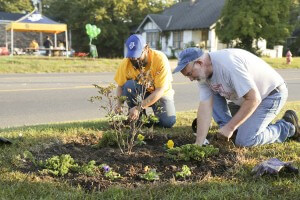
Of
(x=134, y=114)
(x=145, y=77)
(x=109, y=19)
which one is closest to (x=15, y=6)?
(x=109, y=19)

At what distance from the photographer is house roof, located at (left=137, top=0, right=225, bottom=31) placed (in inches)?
1340

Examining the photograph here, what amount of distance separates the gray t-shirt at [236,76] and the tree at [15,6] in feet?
170

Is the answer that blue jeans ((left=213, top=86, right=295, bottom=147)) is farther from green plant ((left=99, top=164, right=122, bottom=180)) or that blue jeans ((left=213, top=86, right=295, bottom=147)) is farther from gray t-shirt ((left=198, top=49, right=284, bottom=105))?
green plant ((left=99, top=164, right=122, bottom=180))

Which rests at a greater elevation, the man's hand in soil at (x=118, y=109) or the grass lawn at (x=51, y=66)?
the man's hand in soil at (x=118, y=109)

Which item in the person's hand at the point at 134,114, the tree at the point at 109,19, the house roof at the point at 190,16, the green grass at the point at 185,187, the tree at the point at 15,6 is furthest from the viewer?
the tree at the point at 15,6

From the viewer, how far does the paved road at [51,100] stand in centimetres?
643

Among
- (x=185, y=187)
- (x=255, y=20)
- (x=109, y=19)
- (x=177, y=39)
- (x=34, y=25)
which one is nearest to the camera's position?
(x=185, y=187)

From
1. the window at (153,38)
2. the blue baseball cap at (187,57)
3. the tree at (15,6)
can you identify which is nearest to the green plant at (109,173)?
the blue baseball cap at (187,57)

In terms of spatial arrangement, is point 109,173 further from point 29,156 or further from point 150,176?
point 29,156

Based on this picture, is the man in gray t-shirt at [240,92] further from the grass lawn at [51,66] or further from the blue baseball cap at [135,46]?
the grass lawn at [51,66]

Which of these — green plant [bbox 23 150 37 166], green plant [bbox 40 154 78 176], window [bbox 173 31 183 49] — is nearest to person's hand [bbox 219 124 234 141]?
green plant [bbox 40 154 78 176]

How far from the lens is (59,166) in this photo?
10.5 feet

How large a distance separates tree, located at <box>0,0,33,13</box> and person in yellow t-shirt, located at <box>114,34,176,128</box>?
5024cm

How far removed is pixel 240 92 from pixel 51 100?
221 inches
